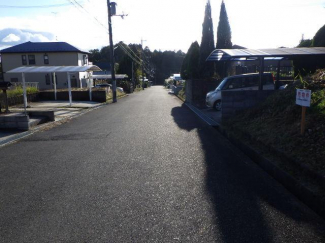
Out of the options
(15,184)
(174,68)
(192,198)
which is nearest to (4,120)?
(15,184)

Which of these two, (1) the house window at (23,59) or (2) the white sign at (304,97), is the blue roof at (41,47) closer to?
(1) the house window at (23,59)

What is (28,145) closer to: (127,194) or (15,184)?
(15,184)

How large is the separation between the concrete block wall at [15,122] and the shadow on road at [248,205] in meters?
6.88

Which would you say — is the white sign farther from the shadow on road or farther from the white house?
the white house

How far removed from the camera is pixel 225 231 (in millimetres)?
3365

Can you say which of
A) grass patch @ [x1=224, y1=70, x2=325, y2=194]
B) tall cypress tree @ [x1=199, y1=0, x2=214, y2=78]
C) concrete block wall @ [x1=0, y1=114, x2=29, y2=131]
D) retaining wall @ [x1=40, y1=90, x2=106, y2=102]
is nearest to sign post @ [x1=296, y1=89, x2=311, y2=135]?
grass patch @ [x1=224, y1=70, x2=325, y2=194]

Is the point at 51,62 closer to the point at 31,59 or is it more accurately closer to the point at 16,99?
the point at 31,59

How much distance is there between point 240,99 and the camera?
10.2 meters

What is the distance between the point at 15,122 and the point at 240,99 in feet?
25.6

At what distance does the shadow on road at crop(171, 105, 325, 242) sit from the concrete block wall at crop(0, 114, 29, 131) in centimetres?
688

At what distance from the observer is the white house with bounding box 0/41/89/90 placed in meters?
42.2

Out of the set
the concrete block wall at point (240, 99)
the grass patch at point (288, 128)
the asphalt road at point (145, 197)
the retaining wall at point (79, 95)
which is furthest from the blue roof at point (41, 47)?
the asphalt road at point (145, 197)

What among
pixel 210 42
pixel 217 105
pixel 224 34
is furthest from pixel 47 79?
pixel 217 105

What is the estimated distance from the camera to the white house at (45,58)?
4219 centimetres
